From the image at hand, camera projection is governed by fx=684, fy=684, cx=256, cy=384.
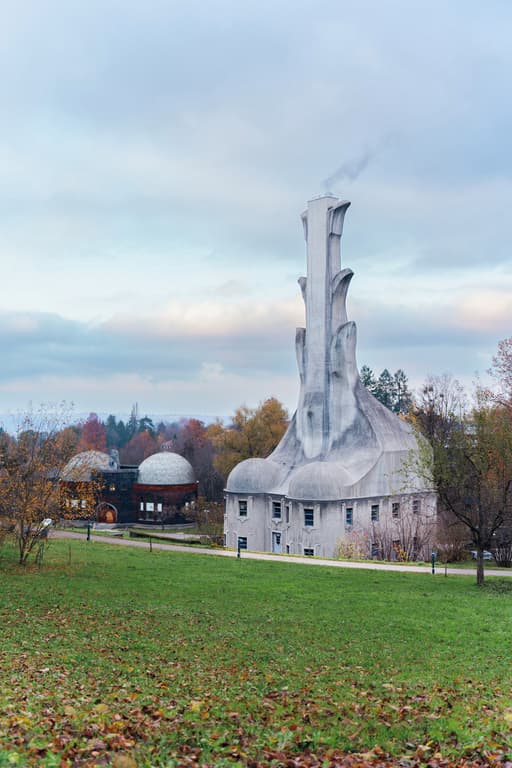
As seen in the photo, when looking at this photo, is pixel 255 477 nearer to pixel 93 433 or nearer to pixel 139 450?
pixel 139 450

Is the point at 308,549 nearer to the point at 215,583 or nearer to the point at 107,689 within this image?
the point at 215,583

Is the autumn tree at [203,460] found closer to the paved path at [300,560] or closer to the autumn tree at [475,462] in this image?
the paved path at [300,560]

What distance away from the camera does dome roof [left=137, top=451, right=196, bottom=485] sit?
67812 millimetres

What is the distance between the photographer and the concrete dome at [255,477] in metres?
49.7

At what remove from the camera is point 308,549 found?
147 feet

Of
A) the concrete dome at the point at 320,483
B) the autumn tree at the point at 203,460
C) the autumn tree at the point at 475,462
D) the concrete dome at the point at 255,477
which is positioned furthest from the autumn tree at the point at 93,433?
the autumn tree at the point at 475,462

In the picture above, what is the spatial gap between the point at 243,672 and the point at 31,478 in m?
14.9

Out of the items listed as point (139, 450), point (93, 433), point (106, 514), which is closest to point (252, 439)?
point (106, 514)

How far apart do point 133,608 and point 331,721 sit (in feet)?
32.3

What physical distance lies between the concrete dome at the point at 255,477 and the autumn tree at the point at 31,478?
24.1 m

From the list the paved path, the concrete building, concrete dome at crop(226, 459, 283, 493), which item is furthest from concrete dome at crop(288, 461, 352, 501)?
the paved path

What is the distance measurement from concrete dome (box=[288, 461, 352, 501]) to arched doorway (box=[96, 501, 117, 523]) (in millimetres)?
27450

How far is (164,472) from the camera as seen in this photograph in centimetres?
6806

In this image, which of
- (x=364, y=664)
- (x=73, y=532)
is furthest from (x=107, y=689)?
(x=73, y=532)
